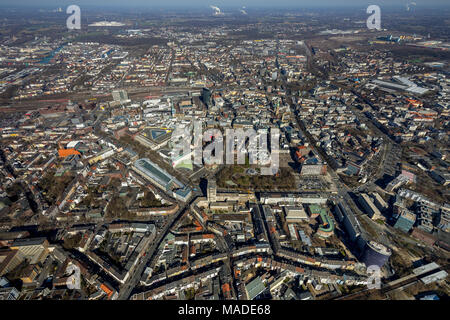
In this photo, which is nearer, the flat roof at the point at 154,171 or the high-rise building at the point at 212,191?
the high-rise building at the point at 212,191

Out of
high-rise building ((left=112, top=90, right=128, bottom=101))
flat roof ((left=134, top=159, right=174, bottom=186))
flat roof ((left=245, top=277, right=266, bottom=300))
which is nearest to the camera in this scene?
flat roof ((left=245, top=277, right=266, bottom=300))

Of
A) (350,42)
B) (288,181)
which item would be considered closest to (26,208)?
(288,181)

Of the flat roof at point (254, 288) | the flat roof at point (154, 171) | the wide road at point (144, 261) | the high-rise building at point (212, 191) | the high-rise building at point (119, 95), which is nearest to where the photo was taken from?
the flat roof at point (254, 288)

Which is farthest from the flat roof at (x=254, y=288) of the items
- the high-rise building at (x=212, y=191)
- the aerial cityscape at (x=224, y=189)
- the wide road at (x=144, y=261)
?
the high-rise building at (x=212, y=191)

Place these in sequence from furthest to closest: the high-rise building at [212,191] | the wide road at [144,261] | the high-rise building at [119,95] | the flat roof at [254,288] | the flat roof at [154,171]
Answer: the high-rise building at [119,95]
the flat roof at [154,171]
the high-rise building at [212,191]
the wide road at [144,261]
the flat roof at [254,288]

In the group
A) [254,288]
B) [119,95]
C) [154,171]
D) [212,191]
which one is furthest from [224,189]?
[119,95]

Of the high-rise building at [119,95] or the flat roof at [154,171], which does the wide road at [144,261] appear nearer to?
the flat roof at [154,171]

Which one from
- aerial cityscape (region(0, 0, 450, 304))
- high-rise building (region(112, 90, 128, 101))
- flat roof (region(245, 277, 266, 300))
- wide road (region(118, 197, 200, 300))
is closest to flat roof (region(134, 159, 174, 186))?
aerial cityscape (region(0, 0, 450, 304))

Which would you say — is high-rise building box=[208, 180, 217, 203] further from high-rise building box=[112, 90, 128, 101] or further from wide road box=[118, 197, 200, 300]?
high-rise building box=[112, 90, 128, 101]

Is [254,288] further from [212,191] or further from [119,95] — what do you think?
[119,95]
